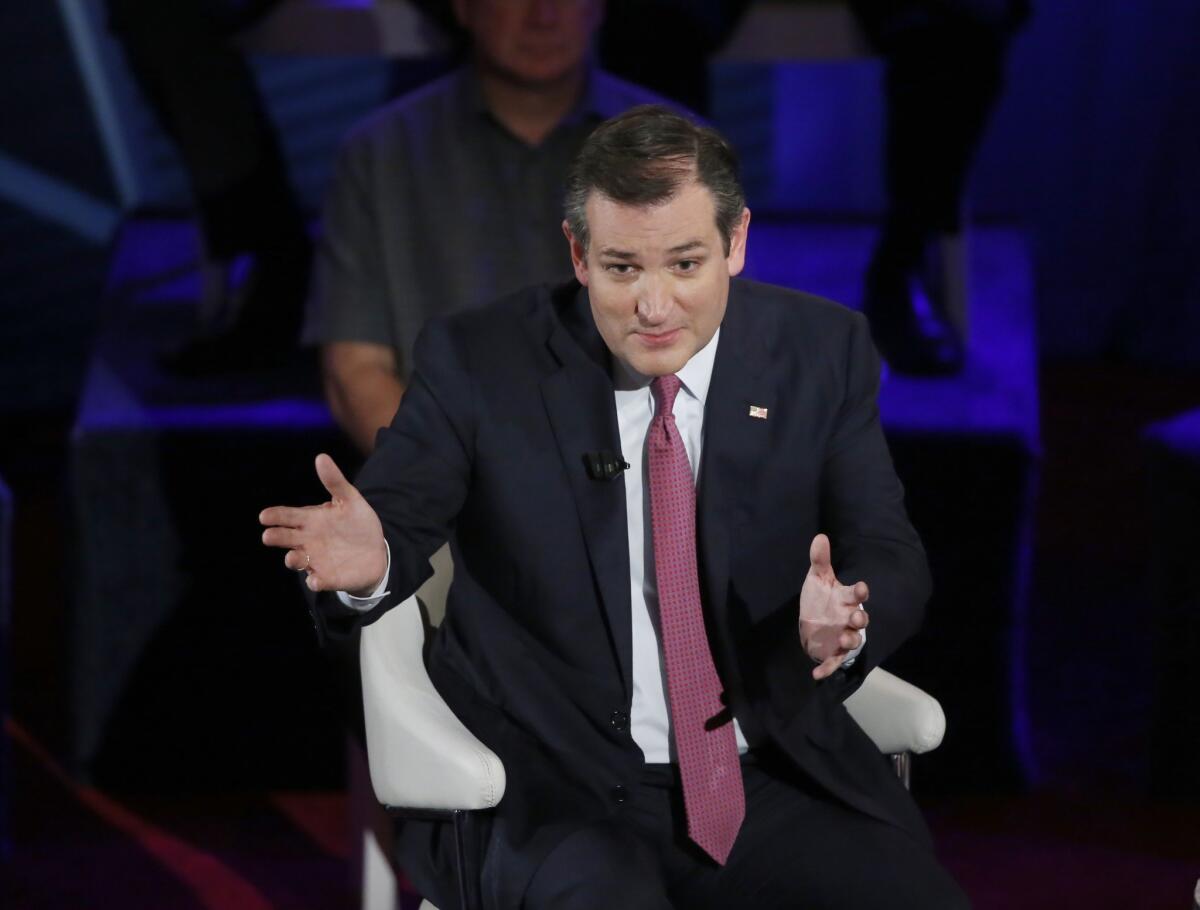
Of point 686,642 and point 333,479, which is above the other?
point 333,479

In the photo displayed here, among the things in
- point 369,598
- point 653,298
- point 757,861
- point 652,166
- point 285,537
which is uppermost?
point 652,166

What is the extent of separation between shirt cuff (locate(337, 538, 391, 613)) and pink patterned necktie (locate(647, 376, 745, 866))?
29 cm

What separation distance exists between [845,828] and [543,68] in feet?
4.61

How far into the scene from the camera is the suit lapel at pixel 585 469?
6.56ft

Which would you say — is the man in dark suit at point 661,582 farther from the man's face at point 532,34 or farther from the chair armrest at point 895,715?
the man's face at point 532,34

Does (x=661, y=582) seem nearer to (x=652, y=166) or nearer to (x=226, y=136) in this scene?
(x=652, y=166)

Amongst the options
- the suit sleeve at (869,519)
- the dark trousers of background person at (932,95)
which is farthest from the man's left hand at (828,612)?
the dark trousers of background person at (932,95)

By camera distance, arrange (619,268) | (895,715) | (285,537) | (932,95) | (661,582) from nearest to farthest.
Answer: (285,537), (619,268), (661,582), (895,715), (932,95)

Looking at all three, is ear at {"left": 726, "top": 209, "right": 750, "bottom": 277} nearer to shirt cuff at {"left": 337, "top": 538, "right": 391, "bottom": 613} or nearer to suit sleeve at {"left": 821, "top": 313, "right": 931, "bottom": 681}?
suit sleeve at {"left": 821, "top": 313, "right": 931, "bottom": 681}

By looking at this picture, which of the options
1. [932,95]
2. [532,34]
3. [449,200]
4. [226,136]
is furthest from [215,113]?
[932,95]

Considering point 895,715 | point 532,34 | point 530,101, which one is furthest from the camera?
point 530,101

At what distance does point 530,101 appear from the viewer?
118 inches

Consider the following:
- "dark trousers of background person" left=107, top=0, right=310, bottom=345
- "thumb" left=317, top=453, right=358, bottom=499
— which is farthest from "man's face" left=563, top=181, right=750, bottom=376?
"dark trousers of background person" left=107, top=0, right=310, bottom=345

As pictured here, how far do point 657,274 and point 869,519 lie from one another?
0.37 metres
